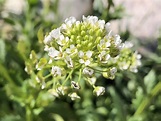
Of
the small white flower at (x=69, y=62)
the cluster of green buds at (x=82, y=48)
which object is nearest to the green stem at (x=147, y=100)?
the cluster of green buds at (x=82, y=48)

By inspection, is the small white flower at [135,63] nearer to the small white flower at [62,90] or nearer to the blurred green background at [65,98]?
the blurred green background at [65,98]

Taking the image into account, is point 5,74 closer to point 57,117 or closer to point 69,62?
point 57,117

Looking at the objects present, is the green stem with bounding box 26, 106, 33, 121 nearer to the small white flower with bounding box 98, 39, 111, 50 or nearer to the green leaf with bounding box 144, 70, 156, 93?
the green leaf with bounding box 144, 70, 156, 93

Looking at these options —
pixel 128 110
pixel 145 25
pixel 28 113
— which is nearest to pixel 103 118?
pixel 128 110

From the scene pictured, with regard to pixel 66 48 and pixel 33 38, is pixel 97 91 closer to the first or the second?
A: pixel 66 48

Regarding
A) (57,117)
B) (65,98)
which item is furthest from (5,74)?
(65,98)

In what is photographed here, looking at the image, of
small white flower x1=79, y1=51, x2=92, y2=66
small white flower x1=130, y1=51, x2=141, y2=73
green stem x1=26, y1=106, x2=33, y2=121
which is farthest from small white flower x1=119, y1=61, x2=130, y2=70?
green stem x1=26, y1=106, x2=33, y2=121

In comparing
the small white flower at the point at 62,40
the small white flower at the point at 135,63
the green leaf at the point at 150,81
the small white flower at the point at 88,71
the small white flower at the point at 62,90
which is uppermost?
the green leaf at the point at 150,81

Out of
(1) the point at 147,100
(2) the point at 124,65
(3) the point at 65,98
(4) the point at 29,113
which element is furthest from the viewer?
(3) the point at 65,98
